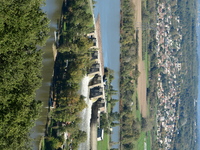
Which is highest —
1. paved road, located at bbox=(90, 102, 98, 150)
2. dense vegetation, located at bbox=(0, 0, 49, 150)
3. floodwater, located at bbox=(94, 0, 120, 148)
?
floodwater, located at bbox=(94, 0, 120, 148)

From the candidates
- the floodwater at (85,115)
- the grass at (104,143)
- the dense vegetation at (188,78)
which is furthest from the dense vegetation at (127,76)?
the dense vegetation at (188,78)

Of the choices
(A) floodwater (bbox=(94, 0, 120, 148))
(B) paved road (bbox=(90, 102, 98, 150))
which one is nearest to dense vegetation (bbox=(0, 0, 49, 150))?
(B) paved road (bbox=(90, 102, 98, 150))

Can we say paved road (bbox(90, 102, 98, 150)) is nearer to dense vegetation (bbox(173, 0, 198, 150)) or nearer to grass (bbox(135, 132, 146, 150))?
grass (bbox(135, 132, 146, 150))

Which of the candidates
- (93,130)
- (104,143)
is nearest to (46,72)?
(93,130)

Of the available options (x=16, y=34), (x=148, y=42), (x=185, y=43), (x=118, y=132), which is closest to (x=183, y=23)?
(x=185, y=43)

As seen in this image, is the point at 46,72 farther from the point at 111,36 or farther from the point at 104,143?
the point at 111,36

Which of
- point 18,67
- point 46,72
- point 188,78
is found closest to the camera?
point 18,67
